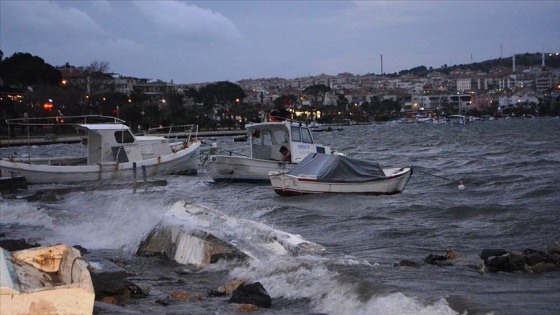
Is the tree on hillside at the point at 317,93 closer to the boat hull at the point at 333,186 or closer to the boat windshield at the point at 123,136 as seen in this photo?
the boat windshield at the point at 123,136

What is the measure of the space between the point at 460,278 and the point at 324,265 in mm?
1824

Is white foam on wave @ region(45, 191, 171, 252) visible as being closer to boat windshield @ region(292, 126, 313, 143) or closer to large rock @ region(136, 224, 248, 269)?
large rock @ region(136, 224, 248, 269)

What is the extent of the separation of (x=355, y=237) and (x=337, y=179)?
24.1 ft

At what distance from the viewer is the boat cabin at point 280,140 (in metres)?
27.8

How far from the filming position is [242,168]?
1096 inches

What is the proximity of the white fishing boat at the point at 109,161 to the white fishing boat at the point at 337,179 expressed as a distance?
29.4 ft

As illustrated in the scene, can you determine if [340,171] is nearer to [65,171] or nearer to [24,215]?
[24,215]

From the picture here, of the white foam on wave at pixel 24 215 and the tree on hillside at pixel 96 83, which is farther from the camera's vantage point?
the tree on hillside at pixel 96 83

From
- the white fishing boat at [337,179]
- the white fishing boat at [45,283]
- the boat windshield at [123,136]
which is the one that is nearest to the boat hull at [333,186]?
the white fishing boat at [337,179]

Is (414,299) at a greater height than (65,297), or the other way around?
(65,297)

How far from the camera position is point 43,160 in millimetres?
31219

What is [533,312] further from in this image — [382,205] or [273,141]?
[273,141]

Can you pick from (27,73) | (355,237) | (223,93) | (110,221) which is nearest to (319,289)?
(355,237)

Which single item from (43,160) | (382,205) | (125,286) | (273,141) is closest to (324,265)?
(125,286)
